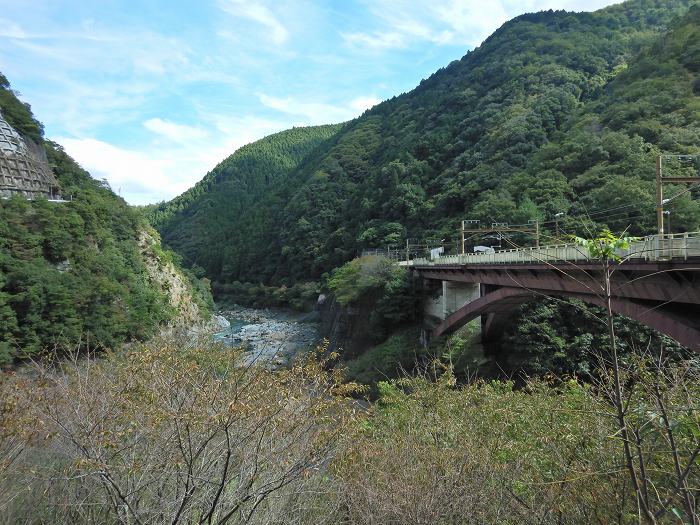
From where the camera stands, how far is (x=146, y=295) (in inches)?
1221

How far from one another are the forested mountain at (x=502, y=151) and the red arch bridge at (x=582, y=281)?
96.6 inches

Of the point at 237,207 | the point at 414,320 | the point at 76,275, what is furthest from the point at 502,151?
the point at 237,207

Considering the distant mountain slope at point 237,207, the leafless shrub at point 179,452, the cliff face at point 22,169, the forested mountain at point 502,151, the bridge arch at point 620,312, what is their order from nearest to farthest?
the leafless shrub at point 179,452
the bridge arch at point 620,312
the forested mountain at point 502,151
the cliff face at point 22,169
the distant mountain slope at point 237,207

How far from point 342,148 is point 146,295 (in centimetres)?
5896

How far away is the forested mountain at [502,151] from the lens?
2812cm

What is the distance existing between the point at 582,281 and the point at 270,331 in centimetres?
3420

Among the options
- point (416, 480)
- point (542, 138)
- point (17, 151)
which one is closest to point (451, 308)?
point (416, 480)

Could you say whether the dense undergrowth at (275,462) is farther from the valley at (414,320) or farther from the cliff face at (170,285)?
the cliff face at (170,285)

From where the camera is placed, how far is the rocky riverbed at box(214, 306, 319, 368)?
32484mm

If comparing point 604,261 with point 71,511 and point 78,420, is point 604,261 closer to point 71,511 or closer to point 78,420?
point 78,420

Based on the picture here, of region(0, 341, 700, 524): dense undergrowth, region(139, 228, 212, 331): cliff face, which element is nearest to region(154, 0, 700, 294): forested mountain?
region(0, 341, 700, 524): dense undergrowth

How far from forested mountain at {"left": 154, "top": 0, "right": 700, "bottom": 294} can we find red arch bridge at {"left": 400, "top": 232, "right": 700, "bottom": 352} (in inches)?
96.6

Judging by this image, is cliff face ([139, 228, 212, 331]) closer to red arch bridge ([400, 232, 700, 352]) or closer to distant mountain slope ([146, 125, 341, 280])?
red arch bridge ([400, 232, 700, 352])

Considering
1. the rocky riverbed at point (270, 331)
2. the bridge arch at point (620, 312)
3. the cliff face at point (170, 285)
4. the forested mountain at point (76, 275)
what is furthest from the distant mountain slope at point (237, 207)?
the bridge arch at point (620, 312)
